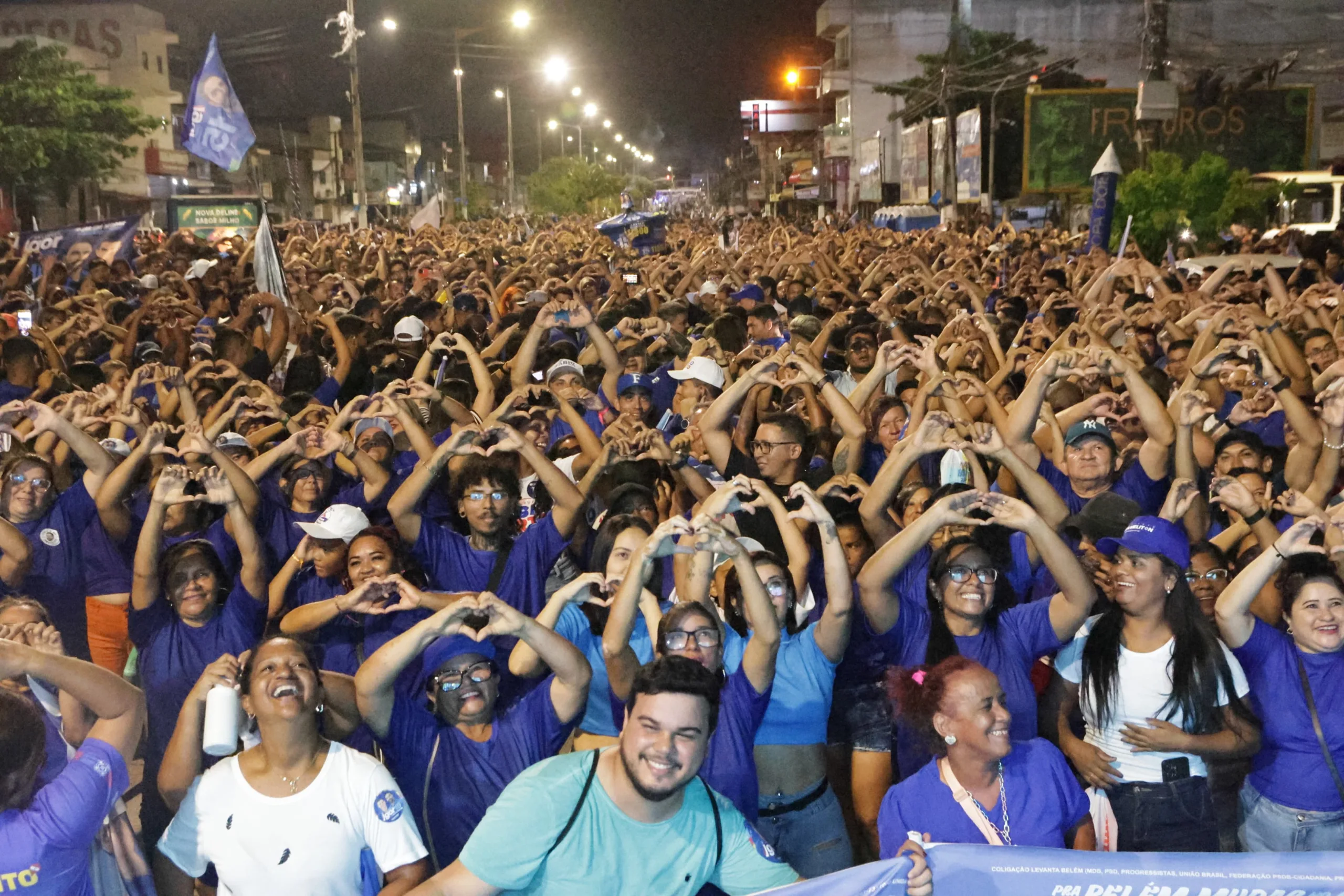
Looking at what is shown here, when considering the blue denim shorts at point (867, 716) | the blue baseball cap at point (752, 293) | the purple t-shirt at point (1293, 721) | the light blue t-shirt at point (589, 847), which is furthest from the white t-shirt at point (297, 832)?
the blue baseball cap at point (752, 293)

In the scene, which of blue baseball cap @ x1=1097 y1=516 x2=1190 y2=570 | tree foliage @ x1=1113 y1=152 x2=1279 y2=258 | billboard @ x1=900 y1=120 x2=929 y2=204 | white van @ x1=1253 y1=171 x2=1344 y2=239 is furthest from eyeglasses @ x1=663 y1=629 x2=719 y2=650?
billboard @ x1=900 y1=120 x2=929 y2=204

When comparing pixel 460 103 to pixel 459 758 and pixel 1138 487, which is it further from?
pixel 459 758

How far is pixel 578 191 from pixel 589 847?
4549 centimetres

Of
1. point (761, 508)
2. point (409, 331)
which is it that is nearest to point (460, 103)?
point (409, 331)

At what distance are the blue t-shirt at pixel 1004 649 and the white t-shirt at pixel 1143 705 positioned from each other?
0.21 meters

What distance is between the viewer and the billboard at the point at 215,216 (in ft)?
81.4

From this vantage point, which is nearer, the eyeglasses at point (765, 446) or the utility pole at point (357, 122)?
the eyeglasses at point (765, 446)

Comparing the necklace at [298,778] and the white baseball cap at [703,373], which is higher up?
the white baseball cap at [703,373]

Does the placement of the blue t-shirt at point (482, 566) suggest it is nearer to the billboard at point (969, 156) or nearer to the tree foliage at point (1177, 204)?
the tree foliage at point (1177, 204)

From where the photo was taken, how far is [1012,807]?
363 centimetres

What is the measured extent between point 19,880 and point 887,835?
211 cm

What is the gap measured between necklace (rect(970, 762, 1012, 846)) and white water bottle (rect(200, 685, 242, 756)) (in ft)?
6.23

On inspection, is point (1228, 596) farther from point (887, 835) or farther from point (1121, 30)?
point (1121, 30)

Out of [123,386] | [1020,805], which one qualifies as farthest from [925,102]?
[1020,805]
